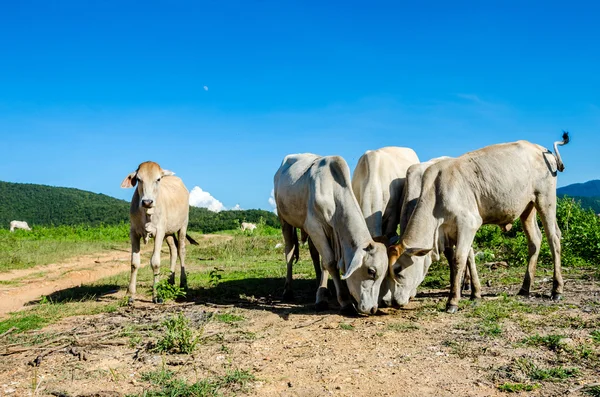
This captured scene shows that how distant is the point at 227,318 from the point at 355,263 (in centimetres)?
192

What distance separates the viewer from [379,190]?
8023 mm

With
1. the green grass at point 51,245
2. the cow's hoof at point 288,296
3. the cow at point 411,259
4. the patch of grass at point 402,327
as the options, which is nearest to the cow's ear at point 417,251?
the cow at point 411,259

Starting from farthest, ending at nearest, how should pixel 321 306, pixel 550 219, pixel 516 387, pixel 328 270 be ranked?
pixel 550 219
pixel 321 306
pixel 328 270
pixel 516 387

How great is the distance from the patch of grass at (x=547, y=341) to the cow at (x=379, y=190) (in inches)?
98.0

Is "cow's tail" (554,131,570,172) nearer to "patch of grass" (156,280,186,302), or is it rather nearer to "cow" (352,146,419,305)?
"cow" (352,146,419,305)

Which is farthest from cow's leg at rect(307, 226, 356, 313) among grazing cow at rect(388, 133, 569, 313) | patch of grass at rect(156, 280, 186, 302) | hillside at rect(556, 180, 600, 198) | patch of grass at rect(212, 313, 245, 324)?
hillside at rect(556, 180, 600, 198)

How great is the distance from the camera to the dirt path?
400 inches

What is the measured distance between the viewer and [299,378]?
472 cm

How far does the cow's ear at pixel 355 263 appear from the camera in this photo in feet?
21.6

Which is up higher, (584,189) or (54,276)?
(584,189)

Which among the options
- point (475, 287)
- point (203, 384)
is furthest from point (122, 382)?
point (475, 287)

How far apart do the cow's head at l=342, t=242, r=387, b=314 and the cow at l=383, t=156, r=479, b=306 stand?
0.34 meters

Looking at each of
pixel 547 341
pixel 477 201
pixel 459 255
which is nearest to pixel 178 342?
pixel 547 341

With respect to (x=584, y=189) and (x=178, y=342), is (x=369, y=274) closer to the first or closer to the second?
(x=178, y=342)
